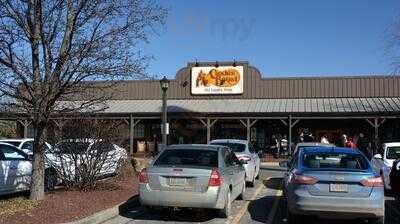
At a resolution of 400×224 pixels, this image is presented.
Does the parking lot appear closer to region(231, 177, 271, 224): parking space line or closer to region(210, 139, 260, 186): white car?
region(231, 177, 271, 224): parking space line

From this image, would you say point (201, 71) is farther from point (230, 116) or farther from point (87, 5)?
point (87, 5)

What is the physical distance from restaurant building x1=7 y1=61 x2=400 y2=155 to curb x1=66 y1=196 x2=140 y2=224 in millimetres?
23359

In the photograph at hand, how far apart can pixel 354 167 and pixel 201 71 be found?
100.0ft

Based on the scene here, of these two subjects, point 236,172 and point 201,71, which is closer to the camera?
point 236,172

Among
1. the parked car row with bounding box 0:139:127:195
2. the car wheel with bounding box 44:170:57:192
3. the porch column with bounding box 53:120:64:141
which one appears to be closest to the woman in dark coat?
the parked car row with bounding box 0:139:127:195

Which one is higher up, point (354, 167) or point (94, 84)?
point (94, 84)

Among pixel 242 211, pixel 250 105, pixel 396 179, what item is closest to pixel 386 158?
pixel 396 179

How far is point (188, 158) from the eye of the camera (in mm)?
12406

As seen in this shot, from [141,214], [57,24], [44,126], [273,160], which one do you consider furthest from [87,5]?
[273,160]

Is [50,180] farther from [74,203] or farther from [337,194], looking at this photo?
[337,194]

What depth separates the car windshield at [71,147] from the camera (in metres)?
14.5

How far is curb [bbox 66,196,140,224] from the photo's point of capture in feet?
35.8

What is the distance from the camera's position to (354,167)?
1138 centimetres

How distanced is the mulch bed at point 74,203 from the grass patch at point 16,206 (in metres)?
0.12
